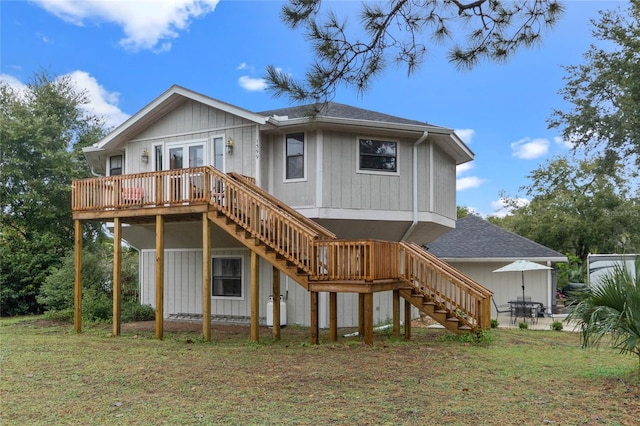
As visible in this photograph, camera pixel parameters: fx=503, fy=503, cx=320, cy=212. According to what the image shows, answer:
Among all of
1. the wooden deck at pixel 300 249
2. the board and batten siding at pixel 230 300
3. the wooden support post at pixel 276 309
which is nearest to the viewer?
the wooden deck at pixel 300 249

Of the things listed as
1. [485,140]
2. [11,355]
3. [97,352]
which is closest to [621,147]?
[485,140]

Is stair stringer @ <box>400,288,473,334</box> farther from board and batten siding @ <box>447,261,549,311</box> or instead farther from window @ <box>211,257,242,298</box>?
board and batten siding @ <box>447,261,549,311</box>

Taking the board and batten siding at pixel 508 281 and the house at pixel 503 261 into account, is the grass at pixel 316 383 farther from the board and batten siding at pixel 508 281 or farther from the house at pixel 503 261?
the board and batten siding at pixel 508 281

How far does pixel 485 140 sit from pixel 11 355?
20842mm

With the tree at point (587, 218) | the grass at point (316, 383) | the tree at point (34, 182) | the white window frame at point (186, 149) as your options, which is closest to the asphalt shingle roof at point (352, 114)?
the white window frame at point (186, 149)

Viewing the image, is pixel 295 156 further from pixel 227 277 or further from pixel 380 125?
pixel 227 277

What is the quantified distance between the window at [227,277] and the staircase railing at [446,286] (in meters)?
5.93

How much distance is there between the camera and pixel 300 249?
10.7 meters

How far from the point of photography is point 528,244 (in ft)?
67.6

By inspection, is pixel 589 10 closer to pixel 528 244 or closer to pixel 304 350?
pixel 528 244

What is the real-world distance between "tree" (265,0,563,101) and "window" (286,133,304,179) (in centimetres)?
513

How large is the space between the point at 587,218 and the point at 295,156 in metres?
23.0

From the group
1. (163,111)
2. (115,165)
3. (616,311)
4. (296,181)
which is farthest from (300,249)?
(115,165)

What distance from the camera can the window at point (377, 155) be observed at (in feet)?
44.4
